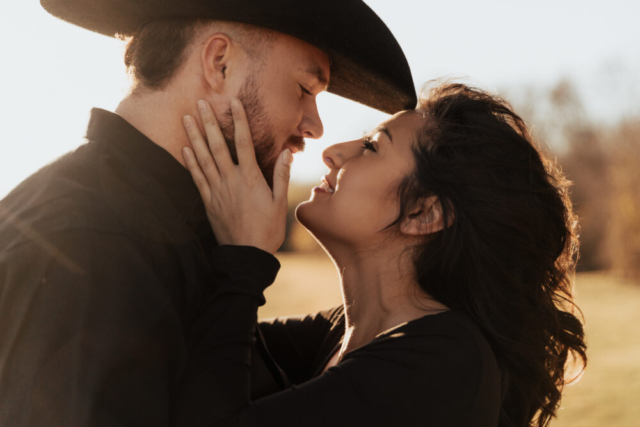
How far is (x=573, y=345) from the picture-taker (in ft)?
8.46

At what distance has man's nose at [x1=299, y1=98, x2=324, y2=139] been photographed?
2.51 metres

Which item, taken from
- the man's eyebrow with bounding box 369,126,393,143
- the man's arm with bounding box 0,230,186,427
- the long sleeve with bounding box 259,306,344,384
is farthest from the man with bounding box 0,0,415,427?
the long sleeve with bounding box 259,306,344,384

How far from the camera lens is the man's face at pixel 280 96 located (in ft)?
7.35

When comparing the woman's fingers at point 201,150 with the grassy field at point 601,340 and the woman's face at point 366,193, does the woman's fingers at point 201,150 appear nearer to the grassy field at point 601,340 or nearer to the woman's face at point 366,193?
the woman's face at point 366,193

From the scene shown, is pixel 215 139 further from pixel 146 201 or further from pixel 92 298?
pixel 92 298

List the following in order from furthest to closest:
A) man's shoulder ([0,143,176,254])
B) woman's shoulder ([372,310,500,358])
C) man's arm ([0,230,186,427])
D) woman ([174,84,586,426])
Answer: woman's shoulder ([372,310,500,358]), woman ([174,84,586,426]), man's shoulder ([0,143,176,254]), man's arm ([0,230,186,427])

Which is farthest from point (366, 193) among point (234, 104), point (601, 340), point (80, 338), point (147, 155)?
point (601, 340)

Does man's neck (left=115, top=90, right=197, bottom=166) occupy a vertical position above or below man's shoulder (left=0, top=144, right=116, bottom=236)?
above

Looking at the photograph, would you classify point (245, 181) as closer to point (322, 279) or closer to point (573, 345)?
point (573, 345)

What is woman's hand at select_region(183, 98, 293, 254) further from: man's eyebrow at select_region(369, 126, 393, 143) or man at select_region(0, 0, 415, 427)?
man's eyebrow at select_region(369, 126, 393, 143)

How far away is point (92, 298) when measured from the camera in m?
1.47

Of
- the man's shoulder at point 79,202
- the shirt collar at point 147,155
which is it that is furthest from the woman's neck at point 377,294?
the man's shoulder at point 79,202

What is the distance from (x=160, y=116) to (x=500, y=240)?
139 cm

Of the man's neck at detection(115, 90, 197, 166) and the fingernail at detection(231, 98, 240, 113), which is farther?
the fingernail at detection(231, 98, 240, 113)
